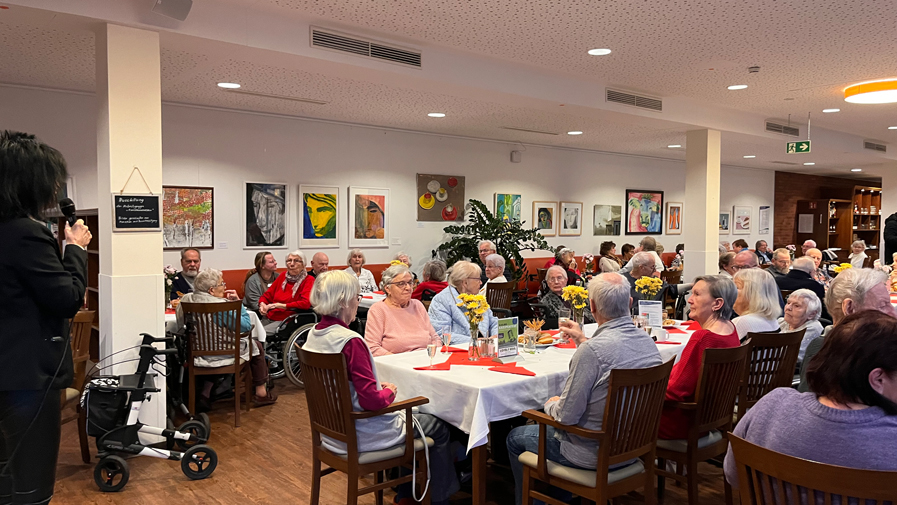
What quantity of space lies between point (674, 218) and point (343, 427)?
12.2 m

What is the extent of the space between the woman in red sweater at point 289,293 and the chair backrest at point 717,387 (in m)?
3.99

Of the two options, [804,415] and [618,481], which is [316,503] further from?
[804,415]

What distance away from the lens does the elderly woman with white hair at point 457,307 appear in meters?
4.61

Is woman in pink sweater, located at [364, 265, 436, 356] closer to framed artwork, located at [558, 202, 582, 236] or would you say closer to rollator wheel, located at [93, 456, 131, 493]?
rollator wheel, located at [93, 456, 131, 493]

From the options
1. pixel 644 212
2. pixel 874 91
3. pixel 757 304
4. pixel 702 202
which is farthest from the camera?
pixel 644 212

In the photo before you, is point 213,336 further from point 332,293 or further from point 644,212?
point 644,212

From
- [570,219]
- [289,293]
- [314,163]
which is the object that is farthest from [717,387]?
[570,219]

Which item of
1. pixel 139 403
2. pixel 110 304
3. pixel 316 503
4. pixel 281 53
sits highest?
pixel 281 53

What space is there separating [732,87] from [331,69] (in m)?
4.44

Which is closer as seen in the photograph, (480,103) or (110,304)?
(110,304)

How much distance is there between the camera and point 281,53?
4957 mm

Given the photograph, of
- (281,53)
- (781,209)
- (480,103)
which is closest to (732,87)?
(480,103)

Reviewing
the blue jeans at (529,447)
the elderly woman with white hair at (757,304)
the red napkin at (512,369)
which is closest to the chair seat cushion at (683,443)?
the blue jeans at (529,447)

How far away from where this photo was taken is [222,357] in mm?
5223
